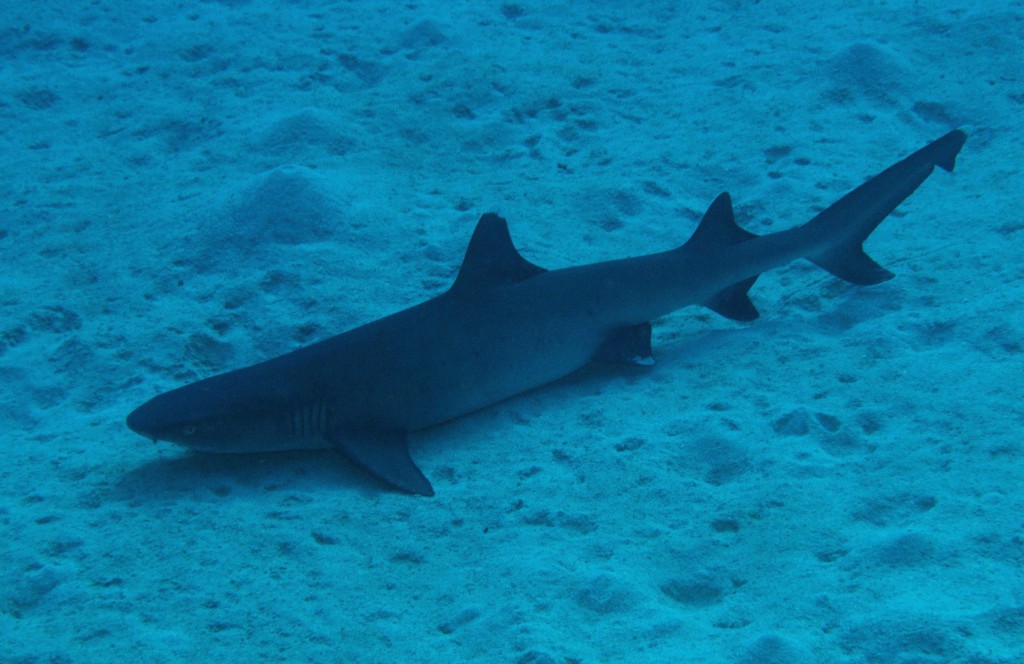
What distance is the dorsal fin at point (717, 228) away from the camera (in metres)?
4.36

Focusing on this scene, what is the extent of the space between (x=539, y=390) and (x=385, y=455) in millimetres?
969

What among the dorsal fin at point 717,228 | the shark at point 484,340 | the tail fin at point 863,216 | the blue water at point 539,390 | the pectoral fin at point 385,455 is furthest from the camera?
the tail fin at point 863,216

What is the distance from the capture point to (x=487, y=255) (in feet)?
12.7

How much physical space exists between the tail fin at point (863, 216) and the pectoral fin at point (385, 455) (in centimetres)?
268

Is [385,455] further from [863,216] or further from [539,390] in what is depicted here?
[863,216]

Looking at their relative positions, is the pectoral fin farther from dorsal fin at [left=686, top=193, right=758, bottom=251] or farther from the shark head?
dorsal fin at [left=686, top=193, right=758, bottom=251]

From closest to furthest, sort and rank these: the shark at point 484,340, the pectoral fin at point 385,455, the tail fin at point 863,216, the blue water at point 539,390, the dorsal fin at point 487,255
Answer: the blue water at point 539,390
the pectoral fin at point 385,455
the shark at point 484,340
the dorsal fin at point 487,255
the tail fin at point 863,216

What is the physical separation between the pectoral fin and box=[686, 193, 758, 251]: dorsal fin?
6.62 feet

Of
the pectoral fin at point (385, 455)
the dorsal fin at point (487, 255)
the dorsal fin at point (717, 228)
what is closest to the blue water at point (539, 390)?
the pectoral fin at point (385, 455)

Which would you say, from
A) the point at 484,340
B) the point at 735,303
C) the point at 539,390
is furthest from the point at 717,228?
the point at 484,340

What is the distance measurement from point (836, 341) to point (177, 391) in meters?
3.30

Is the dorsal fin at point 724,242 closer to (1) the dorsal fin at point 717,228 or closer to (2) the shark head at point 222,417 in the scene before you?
(1) the dorsal fin at point 717,228

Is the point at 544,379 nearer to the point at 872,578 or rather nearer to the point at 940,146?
the point at 872,578

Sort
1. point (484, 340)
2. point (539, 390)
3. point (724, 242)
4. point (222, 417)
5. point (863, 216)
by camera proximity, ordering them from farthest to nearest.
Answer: point (863, 216) → point (724, 242) → point (539, 390) → point (484, 340) → point (222, 417)
